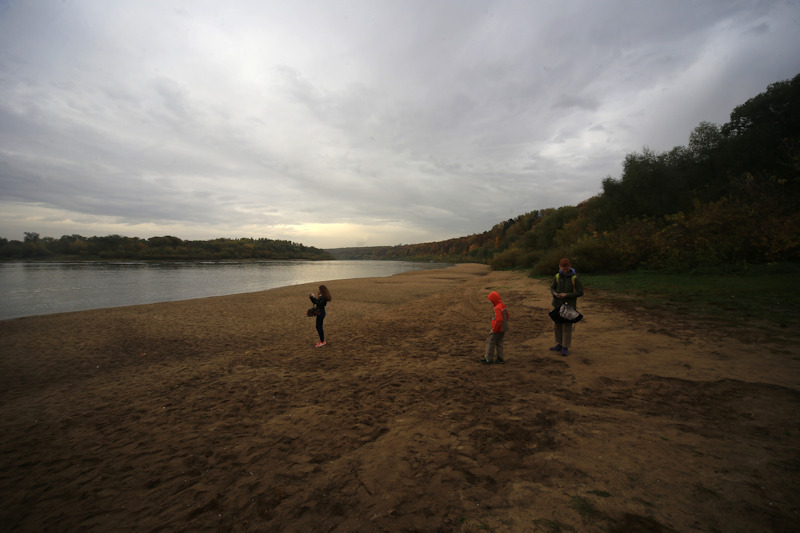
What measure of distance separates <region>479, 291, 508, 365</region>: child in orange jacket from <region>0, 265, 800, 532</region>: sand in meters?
0.25

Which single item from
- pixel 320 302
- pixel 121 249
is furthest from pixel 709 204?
pixel 121 249

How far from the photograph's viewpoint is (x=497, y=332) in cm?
655

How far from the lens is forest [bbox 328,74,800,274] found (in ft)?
47.9

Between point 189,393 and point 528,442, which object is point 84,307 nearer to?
point 189,393

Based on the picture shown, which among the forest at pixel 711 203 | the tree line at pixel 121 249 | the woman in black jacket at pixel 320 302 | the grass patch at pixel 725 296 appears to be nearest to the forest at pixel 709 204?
the forest at pixel 711 203

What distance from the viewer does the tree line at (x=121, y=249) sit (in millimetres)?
73688

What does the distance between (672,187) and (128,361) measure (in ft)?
116

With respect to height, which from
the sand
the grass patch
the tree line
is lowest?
the sand

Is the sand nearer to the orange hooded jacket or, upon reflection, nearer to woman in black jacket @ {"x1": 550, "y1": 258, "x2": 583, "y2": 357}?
woman in black jacket @ {"x1": 550, "y1": 258, "x2": 583, "y2": 357}

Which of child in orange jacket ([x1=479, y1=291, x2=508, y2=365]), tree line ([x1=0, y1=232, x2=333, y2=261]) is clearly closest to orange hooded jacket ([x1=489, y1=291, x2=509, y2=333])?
child in orange jacket ([x1=479, y1=291, x2=508, y2=365])

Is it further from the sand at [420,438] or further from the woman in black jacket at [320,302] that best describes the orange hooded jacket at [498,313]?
the woman in black jacket at [320,302]

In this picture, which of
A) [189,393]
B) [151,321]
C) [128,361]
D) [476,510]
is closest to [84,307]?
[151,321]

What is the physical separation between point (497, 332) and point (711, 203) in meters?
20.2

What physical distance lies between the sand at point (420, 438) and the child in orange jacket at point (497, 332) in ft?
0.83
